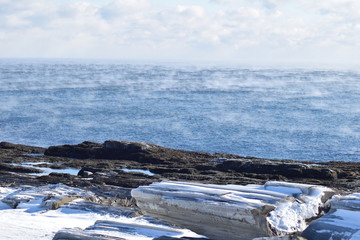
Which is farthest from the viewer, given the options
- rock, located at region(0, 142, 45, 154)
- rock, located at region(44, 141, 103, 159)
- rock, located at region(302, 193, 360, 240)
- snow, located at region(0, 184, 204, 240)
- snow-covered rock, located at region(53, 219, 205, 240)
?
rock, located at region(0, 142, 45, 154)

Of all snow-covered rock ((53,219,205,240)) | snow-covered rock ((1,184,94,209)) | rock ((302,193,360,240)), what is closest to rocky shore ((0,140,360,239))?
snow-covered rock ((1,184,94,209))

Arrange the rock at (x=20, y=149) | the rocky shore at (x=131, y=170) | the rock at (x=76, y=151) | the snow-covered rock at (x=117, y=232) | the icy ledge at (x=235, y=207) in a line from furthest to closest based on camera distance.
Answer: the rock at (x=20, y=149) < the rock at (x=76, y=151) < the rocky shore at (x=131, y=170) < the snow-covered rock at (x=117, y=232) < the icy ledge at (x=235, y=207)

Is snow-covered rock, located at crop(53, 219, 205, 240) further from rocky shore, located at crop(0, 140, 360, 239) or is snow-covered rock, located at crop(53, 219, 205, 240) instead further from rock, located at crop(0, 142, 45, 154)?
rock, located at crop(0, 142, 45, 154)

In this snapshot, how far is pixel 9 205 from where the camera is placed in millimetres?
13242

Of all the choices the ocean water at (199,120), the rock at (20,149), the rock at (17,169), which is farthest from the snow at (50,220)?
the ocean water at (199,120)

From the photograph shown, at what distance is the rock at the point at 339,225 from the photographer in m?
6.37

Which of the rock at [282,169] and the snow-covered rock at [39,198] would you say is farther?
the rock at [282,169]

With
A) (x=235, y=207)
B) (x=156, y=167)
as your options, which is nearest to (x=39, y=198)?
(x=235, y=207)

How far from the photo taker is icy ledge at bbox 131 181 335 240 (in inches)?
280

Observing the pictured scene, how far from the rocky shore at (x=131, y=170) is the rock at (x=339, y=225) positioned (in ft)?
25.6

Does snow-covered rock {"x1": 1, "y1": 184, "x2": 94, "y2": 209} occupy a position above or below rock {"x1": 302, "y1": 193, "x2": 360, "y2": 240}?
below

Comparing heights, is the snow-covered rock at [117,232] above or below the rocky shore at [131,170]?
above

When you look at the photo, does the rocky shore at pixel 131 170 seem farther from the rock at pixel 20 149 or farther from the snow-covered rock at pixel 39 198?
the snow-covered rock at pixel 39 198

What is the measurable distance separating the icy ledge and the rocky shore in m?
5.93
